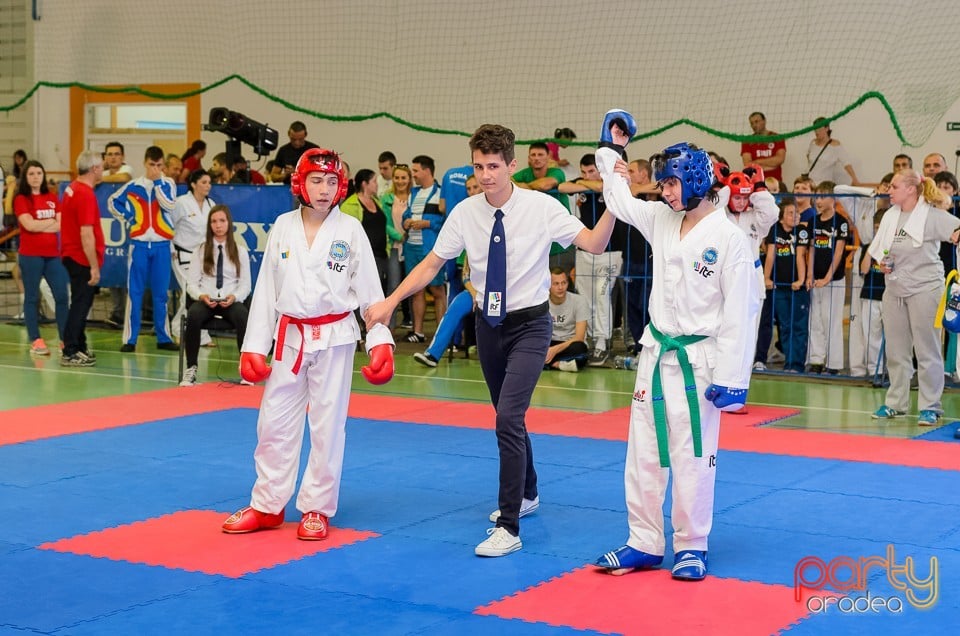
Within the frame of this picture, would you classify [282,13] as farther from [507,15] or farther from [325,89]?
[507,15]

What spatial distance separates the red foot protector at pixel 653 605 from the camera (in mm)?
4297

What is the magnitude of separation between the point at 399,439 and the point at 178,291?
621cm

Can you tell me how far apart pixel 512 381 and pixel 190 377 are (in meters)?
5.57

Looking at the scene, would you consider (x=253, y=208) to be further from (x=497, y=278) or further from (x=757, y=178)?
(x=497, y=278)

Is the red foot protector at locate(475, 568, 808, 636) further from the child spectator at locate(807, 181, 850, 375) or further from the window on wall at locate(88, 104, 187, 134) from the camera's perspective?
the window on wall at locate(88, 104, 187, 134)

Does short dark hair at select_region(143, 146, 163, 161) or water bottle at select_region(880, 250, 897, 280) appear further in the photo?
short dark hair at select_region(143, 146, 163, 161)

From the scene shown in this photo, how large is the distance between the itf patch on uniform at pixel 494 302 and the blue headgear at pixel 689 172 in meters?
0.98

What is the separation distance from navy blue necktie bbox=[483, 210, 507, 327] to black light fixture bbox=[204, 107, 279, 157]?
7247mm

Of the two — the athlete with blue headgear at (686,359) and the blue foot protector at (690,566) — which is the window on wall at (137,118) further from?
the blue foot protector at (690,566)

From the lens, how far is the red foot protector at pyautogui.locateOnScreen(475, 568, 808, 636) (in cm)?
430

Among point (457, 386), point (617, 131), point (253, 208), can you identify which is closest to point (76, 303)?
point (253, 208)

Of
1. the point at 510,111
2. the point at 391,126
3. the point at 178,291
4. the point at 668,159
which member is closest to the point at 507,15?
the point at 510,111

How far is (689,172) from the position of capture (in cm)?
488

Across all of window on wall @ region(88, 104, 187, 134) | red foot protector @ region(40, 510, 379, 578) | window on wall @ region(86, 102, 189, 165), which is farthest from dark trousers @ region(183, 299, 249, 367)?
window on wall @ region(88, 104, 187, 134)
